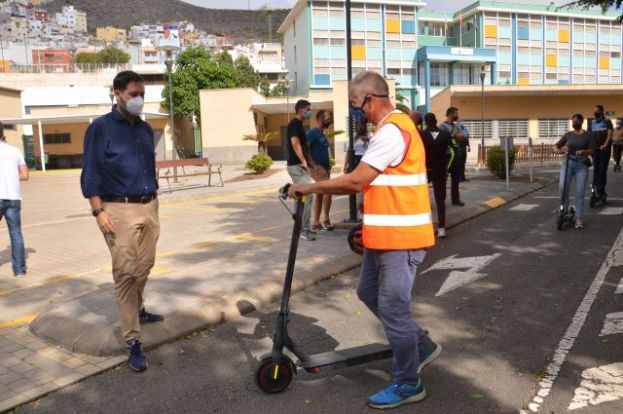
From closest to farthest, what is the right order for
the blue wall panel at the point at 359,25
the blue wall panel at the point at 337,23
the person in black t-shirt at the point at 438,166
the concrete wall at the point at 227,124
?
1. the person in black t-shirt at the point at 438,166
2. the concrete wall at the point at 227,124
3. the blue wall panel at the point at 337,23
4. the blue wall panel at the point at 359,25

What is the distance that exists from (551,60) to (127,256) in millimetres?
70593

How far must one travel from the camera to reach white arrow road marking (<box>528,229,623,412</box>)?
140 inches

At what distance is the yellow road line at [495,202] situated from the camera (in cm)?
1216

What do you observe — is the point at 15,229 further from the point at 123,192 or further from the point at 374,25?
the point at 374,25

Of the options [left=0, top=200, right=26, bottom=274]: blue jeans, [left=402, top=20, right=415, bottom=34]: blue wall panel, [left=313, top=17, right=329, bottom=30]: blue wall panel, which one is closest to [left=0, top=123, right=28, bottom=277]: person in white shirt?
[left=0, top=200, right=26, bottom=274]: blue jeans

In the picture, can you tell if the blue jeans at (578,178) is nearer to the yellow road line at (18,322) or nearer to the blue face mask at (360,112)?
the blue face mask at (360,112)

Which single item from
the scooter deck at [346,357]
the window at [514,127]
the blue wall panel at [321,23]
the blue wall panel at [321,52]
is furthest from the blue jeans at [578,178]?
the blue wall panel at [321,23]

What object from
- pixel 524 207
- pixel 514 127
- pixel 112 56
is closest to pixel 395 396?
pixel 524 207

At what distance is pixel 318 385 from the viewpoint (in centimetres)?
379

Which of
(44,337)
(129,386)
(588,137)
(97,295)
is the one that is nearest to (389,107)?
(129,386)

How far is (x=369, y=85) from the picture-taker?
3.41 m

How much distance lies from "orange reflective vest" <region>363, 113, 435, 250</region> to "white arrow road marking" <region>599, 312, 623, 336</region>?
2151mm

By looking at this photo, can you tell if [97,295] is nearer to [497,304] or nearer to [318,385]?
[318,385]

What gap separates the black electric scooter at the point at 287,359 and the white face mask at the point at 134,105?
128 cm
